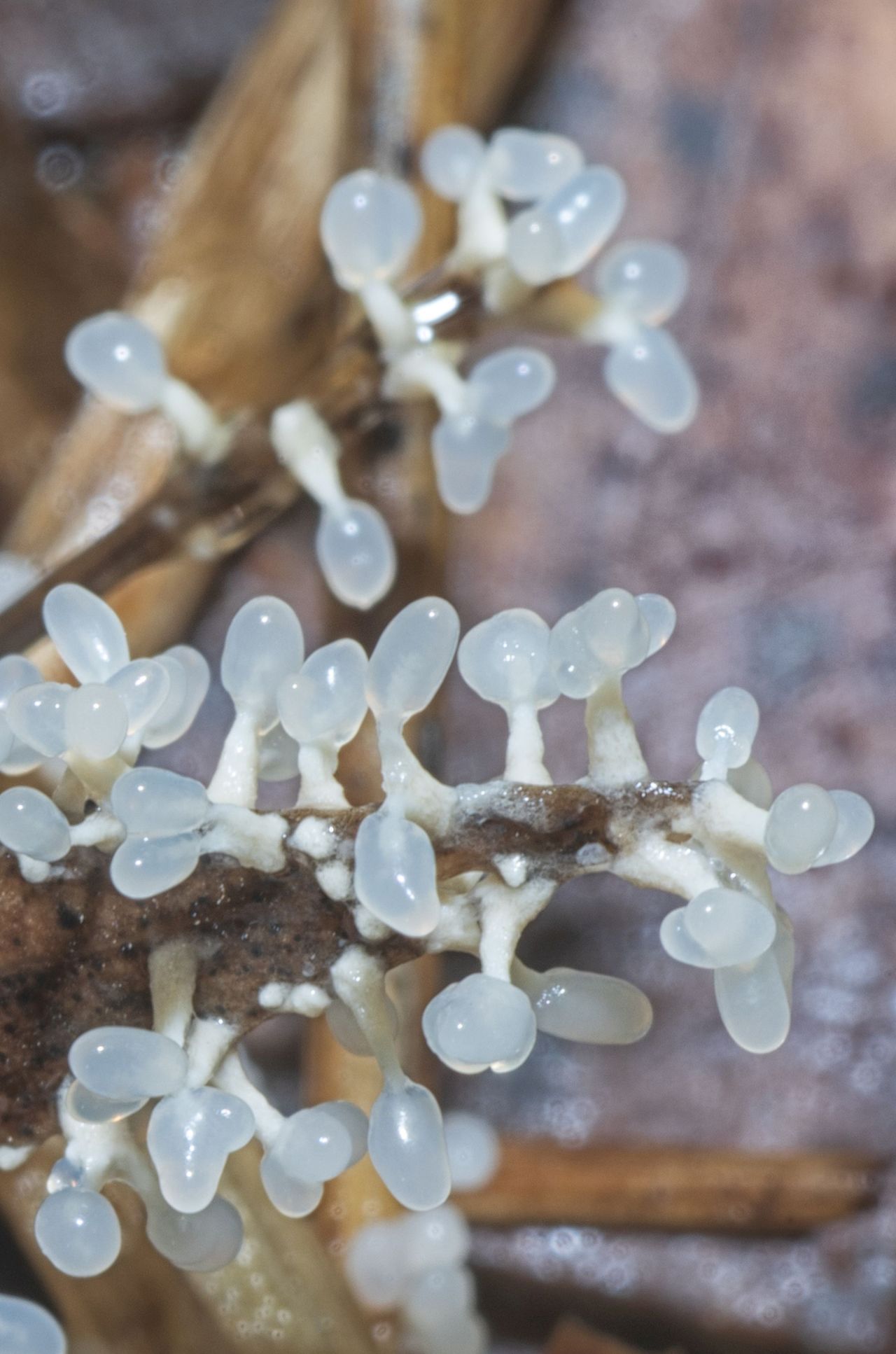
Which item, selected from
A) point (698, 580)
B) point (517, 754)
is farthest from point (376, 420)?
point (517, 754)

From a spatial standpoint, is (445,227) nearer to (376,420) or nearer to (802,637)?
(376,420)

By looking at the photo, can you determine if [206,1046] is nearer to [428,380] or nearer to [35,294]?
[428,380]

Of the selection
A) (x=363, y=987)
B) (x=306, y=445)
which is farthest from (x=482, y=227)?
(x=363, y=987)

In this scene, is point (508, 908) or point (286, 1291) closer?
point (508, 908)

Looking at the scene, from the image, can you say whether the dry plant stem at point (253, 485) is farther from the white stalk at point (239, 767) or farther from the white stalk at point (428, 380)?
the white stalk at point (239, 767)

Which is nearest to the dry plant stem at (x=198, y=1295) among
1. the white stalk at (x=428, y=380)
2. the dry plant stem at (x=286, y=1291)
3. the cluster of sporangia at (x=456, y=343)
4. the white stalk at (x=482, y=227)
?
the dry plant stem at (x=286, y=1291)

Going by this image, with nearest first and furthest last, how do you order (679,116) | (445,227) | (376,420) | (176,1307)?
(176,1307), (376,420), (445,227), (679,116)

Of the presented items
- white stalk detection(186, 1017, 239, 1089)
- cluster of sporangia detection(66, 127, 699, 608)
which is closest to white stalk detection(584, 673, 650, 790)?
white stalk detection(186, 1017, 239, 1089)
